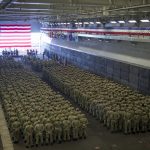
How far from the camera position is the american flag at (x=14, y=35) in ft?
143

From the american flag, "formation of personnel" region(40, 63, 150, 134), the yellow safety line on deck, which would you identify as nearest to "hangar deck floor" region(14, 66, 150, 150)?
the yellow safety line on deck

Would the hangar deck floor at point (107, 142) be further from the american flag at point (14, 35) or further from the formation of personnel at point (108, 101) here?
the american flag at point (14, 35)

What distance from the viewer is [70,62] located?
1447 inches

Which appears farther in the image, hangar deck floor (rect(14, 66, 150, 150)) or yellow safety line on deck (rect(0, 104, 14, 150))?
hangar deck floor (rect(14, 66, 150, 150))

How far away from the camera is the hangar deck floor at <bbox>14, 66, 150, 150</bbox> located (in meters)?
12.6

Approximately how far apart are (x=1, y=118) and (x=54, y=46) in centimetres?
2907

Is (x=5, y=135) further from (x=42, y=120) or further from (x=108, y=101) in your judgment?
(x=108, y=101)

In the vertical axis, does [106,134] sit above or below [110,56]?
below

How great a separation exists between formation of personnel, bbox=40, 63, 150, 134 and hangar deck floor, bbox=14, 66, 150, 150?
18.0 inches

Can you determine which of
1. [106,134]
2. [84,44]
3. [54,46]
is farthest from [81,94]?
[54,46]

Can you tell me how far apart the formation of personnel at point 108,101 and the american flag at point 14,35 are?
67.9ft

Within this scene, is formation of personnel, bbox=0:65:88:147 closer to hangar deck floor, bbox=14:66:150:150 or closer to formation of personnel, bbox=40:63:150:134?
hangar deck floor, bbox=14:66:150:150

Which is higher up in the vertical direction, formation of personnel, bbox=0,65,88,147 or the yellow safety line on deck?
formation of personnel, bbox=0,65,88,147

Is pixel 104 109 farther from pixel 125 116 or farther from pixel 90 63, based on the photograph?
pixel 90 63
